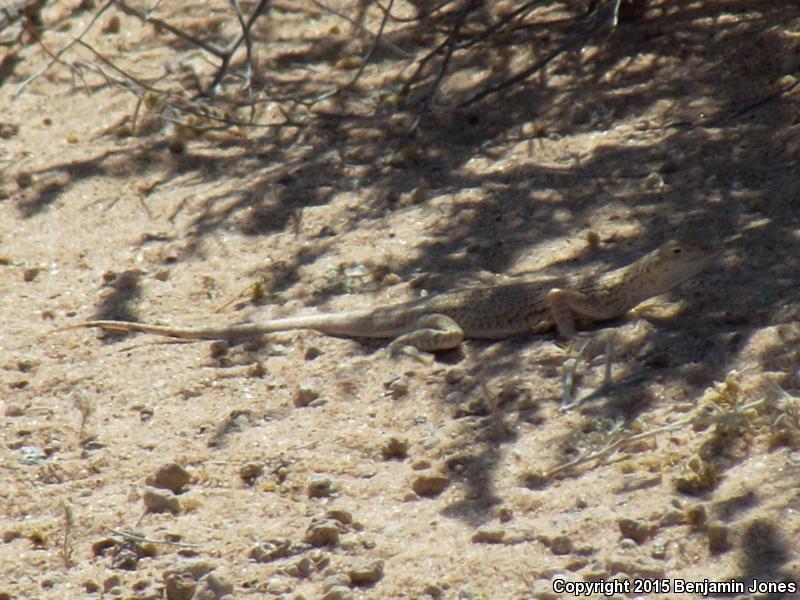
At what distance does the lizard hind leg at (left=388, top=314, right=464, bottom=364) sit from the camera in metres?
5.86

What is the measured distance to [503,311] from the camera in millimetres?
5953

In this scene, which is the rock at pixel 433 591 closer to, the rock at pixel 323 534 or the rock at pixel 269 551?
the rock at pixel 323 534

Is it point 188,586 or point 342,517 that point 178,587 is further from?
point 342,517

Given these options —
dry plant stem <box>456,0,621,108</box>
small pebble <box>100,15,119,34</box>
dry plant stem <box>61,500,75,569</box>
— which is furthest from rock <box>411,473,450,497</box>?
small pebble <box>100,15,119,34</box>

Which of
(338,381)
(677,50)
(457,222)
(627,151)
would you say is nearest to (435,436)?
(338,381)

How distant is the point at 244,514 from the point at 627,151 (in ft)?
11.6

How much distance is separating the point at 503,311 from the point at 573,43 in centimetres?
222

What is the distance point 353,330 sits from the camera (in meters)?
6.10

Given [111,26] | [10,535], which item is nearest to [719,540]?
[10,535]

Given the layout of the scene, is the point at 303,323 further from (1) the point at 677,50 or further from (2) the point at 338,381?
(1) the point at 677,50

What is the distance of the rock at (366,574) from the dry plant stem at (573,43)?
12.4 ft

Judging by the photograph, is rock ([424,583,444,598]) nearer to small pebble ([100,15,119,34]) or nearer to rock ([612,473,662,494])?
rock ([612,473,662,494])

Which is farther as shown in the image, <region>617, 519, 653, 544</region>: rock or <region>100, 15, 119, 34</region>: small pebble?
<region>100, 15, 119, 34</region>: small pebble

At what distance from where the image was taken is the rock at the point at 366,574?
411 cm
